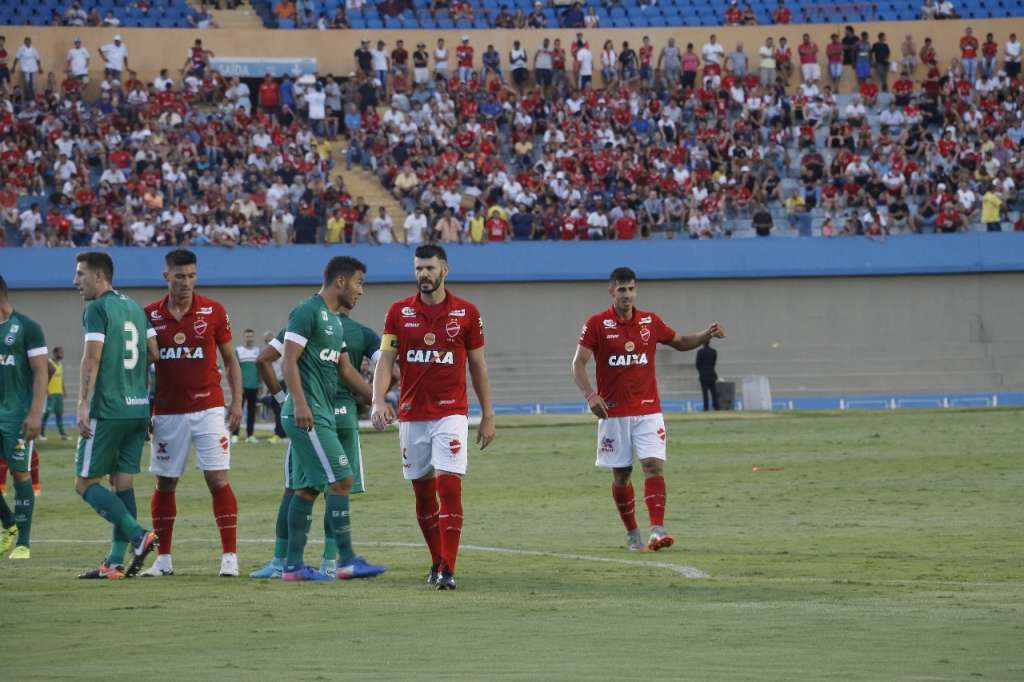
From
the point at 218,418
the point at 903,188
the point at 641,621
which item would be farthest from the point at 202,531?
the point at 903,188

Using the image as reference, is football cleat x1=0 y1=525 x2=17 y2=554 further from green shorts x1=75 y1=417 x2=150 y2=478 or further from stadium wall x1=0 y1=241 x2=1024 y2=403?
stadium wall x1=0 y1=241 x2=1024 y2=403

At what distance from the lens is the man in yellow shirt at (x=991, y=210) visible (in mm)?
46844

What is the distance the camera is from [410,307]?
39.3 ft

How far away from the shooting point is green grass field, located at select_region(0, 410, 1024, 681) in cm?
829

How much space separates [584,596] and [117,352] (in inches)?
161

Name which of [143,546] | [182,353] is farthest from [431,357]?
[143,546]

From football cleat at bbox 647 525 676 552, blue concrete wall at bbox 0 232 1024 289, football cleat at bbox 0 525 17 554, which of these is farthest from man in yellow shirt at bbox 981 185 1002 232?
football cleat at bbox 0 525 17 554

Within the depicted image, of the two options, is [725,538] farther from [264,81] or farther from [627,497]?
[264,81]

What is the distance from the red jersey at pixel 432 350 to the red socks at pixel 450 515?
50 cm

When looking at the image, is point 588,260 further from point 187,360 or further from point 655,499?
point 187,360

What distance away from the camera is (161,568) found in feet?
41.8

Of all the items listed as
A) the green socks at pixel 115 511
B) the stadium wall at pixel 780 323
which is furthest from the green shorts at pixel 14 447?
the stadium wall at pixel 780 323

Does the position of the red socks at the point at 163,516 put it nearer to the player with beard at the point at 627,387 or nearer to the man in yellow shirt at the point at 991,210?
the player with beard at the point at 627,387

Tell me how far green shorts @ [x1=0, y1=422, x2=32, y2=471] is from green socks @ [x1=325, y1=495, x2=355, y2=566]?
3.26m
